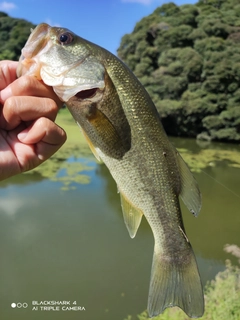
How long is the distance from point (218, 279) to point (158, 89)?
1750cm

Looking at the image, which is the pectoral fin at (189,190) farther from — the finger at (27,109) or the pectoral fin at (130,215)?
the finger at (27,109)

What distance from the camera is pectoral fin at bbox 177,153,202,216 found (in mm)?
1518

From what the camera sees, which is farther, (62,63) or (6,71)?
(6,71)

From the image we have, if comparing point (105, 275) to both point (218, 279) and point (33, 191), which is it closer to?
point (218, 279)

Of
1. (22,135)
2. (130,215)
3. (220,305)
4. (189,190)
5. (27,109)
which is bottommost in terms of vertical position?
(220,305)

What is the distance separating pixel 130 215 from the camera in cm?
152

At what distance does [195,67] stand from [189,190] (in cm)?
1994

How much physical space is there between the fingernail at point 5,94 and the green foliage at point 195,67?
729 inches

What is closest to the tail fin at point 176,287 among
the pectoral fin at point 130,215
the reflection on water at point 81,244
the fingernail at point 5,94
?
the pectoral fin at point 130,215

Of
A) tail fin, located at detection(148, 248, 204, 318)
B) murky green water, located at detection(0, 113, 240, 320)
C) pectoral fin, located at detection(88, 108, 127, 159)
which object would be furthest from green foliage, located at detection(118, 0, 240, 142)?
pectoral fin, located at detection(88, 108, 127, 159)

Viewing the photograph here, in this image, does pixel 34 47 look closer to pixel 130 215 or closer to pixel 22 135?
pixel 22 135

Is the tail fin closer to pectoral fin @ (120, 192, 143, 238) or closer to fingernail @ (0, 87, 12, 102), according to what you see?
pectoral fin @ (120, 192, 143, 238)

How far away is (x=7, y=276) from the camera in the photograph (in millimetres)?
5680

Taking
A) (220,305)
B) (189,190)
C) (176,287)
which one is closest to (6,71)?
(189,190)
